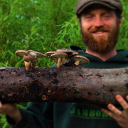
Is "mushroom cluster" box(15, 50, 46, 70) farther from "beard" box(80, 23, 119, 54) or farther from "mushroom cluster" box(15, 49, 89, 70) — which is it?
"beard" box(80, 23, 119, 54)

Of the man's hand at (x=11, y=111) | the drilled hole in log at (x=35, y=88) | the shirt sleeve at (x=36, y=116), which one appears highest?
the drilled hole in log at (x=35, y=88)

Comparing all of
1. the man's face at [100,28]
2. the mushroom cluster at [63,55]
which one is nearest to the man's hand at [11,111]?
the mushroom cluster at [63,55]

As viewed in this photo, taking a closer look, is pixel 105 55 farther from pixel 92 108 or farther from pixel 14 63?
pixel 14 63

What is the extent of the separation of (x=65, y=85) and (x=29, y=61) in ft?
1.83

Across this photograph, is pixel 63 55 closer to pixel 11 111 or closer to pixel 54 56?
pixel 54 56

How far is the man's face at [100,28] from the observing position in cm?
292

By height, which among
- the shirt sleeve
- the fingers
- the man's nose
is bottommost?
the shirt sleeve

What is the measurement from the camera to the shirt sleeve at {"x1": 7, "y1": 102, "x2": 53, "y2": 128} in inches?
99.0

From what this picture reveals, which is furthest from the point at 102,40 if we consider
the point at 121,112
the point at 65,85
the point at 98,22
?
the point at 121,112

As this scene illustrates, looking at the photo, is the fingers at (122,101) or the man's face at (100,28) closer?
the fingers at (122,101)

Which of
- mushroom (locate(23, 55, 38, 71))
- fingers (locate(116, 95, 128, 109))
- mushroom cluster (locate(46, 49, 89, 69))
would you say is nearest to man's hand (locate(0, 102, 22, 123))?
mushroom (locate(23, 55, 38, 71))

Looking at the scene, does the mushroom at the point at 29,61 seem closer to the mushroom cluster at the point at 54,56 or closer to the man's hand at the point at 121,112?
the mushroom cluster at the point at 54,56

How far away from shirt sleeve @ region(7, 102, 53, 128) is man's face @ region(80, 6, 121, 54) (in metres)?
1.30

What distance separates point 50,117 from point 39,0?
10.5ft
